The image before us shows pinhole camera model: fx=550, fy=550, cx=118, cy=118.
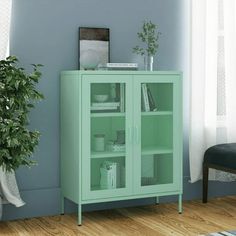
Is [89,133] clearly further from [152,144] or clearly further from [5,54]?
[5,54]

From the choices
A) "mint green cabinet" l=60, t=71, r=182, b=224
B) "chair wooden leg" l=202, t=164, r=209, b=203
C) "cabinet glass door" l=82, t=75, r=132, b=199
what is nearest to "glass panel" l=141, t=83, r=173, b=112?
"mint green cabinet" l=60, t=71, r=182, b=224

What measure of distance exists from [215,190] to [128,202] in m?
0.78

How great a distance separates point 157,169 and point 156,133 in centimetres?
25

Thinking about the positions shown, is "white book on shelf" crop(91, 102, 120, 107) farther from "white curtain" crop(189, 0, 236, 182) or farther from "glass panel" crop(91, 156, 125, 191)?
"white curtain" crop(189, 0, 236, 182)

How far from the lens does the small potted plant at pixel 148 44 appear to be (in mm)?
3906

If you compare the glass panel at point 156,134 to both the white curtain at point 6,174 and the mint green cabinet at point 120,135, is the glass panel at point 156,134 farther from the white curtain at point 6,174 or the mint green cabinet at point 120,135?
the white curtain at point 6,174

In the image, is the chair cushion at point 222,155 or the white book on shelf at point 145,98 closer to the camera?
the white book on shelf at point 145,98

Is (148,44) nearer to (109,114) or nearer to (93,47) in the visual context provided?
(93,47)

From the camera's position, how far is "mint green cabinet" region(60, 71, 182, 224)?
11.7 ft

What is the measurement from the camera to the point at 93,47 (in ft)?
12.7

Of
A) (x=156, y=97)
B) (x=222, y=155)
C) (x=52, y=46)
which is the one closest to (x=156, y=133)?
(x=156, y=97)

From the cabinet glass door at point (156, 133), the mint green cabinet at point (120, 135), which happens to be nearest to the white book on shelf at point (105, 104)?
the mint green cabinet at point (120, 135)

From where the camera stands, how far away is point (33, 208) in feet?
12.4

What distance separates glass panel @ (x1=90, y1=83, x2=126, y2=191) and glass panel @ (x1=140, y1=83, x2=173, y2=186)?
0.16 meters
